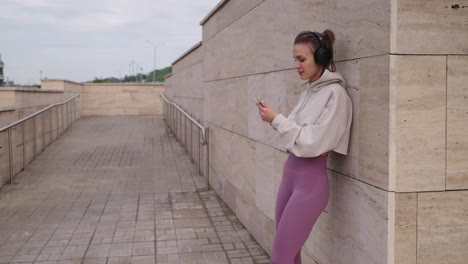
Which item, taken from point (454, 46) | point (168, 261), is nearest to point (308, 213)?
point (454, 46)

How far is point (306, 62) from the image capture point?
113 inches

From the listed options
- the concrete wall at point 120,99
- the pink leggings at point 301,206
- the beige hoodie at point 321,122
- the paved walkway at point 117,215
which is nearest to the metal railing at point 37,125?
the paved walkway at point 117,215

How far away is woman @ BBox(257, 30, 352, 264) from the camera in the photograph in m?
2.64

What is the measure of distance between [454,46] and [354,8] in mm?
621

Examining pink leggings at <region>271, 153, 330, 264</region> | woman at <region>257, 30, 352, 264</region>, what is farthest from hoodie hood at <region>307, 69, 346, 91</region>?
pink leggings at <region>271, 153, 330, 264</region>

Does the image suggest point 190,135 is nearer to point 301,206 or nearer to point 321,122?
point 301,206

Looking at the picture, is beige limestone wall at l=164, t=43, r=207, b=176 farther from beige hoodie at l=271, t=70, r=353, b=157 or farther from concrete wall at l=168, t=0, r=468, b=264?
beige hoodie at l=271, t=70, r=353, b=157

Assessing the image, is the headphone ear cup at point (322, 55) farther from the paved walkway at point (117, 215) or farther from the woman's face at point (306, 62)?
the paved walkway at point (117, 215)

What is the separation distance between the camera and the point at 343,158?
3.00 m

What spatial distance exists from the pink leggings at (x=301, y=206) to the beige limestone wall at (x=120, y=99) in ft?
73.3

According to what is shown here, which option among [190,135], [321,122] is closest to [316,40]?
[321,122]

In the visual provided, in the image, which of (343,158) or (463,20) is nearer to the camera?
(463,20)

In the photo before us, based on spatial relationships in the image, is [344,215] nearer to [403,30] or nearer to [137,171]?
[403,30]

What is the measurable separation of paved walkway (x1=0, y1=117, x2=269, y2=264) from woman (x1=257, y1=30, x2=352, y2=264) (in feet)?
6.32
